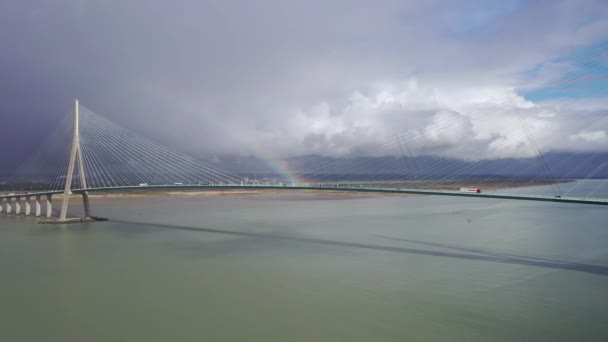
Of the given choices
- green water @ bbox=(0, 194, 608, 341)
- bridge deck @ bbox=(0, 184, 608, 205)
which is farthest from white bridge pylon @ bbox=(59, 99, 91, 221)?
green water @ bbox=(0, 194, 608, 341)

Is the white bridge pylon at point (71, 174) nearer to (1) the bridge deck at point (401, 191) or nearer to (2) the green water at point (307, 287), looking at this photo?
(1) the bridge deck at point (401, 191)

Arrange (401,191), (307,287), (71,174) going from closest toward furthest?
(307,287) < (401,191) < (71,174)

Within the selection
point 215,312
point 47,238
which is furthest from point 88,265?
point 47,238

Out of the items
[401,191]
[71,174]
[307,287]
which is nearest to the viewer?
[307,287]

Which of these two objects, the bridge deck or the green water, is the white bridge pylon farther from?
the green water

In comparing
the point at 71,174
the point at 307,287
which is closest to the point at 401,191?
the point at 307,287

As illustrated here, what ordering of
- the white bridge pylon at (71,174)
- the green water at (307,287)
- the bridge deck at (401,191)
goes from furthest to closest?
the white bridge pylon at (71,174)
the bridge deck at (401,191)
the green water at (307,287)

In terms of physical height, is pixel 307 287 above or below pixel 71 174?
below

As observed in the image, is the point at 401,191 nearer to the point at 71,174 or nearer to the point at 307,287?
the point at 307,287

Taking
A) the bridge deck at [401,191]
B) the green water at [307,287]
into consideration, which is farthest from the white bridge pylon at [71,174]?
the green water at [307,287]
